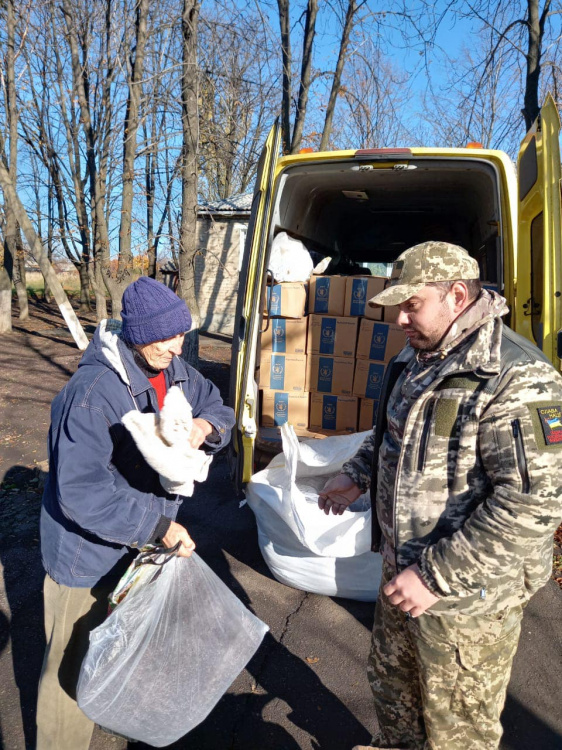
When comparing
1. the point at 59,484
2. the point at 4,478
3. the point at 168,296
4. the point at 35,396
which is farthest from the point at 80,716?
the point at 35,396

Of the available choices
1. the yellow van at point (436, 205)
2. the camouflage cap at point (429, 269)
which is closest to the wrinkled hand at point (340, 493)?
the camouflage cap at point (429, 269)

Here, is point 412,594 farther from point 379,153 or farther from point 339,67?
point 339,67

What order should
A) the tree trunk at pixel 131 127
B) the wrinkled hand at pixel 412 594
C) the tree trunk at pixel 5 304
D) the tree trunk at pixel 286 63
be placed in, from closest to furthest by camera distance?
1. the wrinkled hand at pixel 412 594
2. the tree trunk at pixel 131 127
3. the tree trunk at pixel 286 63
4. the tree trunk at pixel 5 304

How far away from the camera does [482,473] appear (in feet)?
4.82

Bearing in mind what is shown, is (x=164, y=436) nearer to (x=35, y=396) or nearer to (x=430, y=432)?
(x=430, y=432)

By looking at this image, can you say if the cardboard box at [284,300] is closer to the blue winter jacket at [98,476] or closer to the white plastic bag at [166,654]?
the blue winter jacket at [98,476]

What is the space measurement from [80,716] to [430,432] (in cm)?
156

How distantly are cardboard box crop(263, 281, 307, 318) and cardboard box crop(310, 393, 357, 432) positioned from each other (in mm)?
665

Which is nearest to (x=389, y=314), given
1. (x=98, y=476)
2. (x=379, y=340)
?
(x=379, y=340)

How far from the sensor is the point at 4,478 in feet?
14.5

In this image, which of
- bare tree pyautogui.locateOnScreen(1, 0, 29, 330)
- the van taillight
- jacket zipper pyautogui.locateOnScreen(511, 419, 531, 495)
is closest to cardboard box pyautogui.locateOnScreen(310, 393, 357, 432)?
the van taillight

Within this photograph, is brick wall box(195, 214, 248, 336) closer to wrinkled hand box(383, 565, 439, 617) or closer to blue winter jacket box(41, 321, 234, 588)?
blue winter jacket box(41, 321, 234, 588)

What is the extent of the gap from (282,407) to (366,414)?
0.64m

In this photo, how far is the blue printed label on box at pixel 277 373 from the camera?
13.2ft
